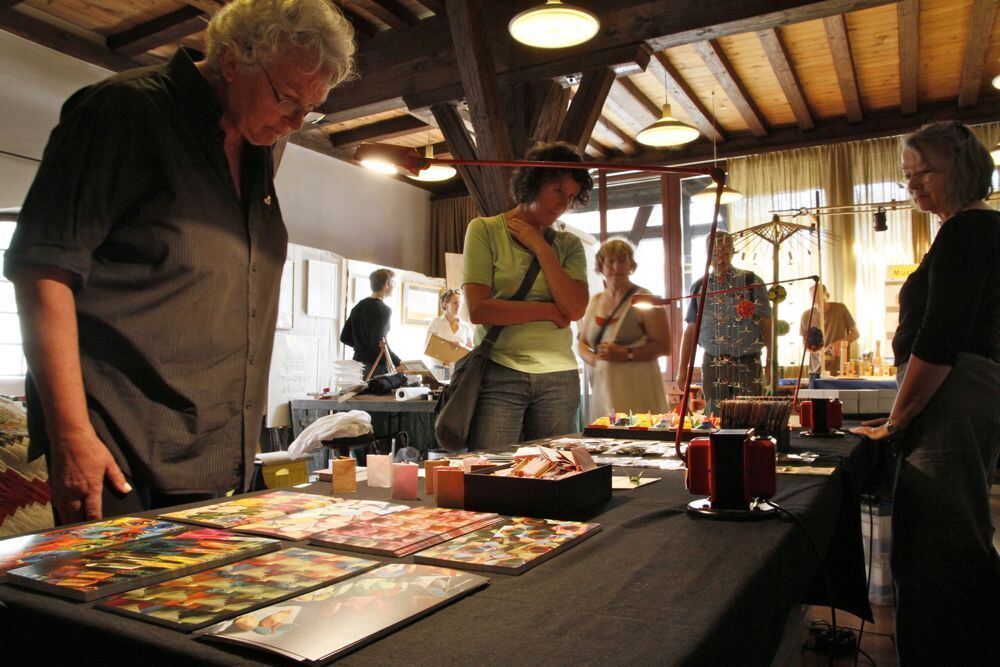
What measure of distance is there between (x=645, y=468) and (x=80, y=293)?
108cm

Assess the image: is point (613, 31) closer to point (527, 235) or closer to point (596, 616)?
point (527, 235)

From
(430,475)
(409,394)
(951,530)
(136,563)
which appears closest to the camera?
(136,563)

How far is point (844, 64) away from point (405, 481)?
6.38 metres

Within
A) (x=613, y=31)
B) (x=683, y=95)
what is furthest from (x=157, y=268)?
(x=683, y=95)

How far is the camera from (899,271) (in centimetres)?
705

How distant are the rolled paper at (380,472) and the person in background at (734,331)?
1.31 meters

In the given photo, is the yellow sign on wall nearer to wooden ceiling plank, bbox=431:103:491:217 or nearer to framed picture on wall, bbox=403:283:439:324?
wooden ceiling plank, bbox=431:103:491:217

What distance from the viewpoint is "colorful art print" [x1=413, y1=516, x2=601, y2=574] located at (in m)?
0.73

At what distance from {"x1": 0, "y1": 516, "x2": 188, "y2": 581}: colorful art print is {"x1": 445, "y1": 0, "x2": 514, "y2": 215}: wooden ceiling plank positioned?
10.7 ft

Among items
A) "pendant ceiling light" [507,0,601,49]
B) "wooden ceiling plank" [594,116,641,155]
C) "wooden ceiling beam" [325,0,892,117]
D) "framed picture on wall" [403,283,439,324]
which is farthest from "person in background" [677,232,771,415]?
"framed picture on wall" [403,283,439,324]

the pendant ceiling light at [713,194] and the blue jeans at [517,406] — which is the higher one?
the pendant ceiling light at [713,194]

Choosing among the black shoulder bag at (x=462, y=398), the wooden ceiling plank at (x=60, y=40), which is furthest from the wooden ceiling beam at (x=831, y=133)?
the black shoulder bag at (x=462, y=398)

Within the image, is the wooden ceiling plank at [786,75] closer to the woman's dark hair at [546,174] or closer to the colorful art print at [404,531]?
the woman's dark hair at [546,174]

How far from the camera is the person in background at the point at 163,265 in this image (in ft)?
3.17
